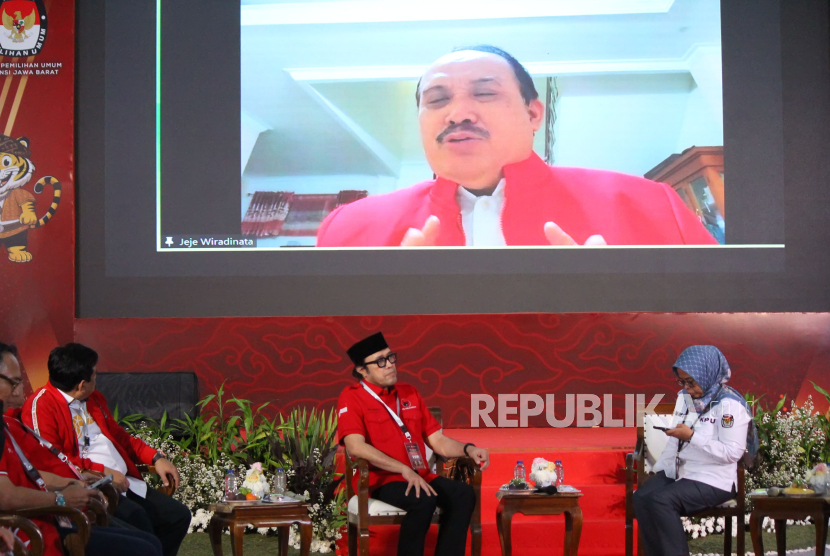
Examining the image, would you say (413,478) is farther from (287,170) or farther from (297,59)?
(297,59)

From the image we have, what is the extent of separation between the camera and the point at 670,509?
154 inches

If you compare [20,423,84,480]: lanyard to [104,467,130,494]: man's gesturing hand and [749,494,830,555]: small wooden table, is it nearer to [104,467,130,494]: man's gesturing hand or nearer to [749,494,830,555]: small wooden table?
[104,467,130,494]: man's gesturing hand

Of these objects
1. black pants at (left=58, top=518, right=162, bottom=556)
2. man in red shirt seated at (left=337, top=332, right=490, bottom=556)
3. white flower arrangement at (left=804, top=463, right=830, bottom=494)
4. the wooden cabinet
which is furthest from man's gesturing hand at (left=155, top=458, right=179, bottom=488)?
the wooden cabinet

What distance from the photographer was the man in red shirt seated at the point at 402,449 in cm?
387

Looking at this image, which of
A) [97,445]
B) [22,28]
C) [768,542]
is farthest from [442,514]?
[22,28]

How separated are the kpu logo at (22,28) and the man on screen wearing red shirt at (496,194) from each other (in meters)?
2.36

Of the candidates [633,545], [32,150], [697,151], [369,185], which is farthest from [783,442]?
[32,150]

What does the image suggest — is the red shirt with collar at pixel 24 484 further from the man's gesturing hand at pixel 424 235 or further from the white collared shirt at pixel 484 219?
the white collared shirt at pixel 484 219

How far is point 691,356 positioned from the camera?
4070 millimetres

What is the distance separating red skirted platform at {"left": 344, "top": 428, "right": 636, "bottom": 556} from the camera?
468 cm

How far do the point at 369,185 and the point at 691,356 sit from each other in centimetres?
286

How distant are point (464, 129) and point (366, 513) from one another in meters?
3.19

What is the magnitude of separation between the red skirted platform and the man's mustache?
207 centimetres

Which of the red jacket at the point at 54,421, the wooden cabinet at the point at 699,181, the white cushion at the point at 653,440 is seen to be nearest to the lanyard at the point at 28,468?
the red jacket at the point at 54,421
